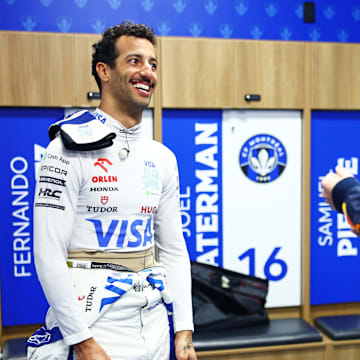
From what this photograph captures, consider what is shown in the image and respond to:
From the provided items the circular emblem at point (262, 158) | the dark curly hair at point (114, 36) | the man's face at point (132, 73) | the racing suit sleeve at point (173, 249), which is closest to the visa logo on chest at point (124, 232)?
the racing suit sleeve at point (173, 249)

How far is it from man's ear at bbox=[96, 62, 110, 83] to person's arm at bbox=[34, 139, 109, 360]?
0.34 m

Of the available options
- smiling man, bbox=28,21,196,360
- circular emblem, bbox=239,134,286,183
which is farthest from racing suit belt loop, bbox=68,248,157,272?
circular emblem, bbox=239,134,286,183

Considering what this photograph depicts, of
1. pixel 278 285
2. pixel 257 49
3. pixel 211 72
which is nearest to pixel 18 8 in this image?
pixel 211 72

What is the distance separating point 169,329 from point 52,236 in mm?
538

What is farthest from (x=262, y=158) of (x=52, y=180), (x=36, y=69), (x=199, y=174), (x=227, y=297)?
(x=52, y=180)

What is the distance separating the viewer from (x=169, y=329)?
1.50m

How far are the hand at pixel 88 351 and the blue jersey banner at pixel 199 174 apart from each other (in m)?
1.62

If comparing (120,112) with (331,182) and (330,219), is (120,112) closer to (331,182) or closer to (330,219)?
(331,182)

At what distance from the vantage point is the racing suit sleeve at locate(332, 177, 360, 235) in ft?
3.25

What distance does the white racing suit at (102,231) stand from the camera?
122cm

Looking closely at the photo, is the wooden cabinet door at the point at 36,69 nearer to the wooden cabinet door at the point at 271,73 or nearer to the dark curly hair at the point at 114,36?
the wooden cabinet door at the point at 271,73

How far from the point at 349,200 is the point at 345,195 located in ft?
0.07

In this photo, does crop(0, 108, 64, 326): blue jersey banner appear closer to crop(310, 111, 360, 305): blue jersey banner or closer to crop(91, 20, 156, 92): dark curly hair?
crop(91, 20, 156, 92): dark curly hair

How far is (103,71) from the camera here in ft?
4.79
